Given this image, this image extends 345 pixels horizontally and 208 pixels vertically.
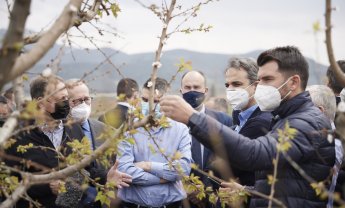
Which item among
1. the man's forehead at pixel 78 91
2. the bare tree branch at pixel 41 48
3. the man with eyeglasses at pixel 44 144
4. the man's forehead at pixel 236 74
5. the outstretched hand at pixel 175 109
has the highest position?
the bare tree branch at pixel 41 48

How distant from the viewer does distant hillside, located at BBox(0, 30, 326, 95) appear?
2.90 meters

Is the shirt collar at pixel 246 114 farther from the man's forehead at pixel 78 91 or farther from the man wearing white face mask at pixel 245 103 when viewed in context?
the man's forehead at pixel 78 91

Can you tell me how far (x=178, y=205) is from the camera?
476 cm

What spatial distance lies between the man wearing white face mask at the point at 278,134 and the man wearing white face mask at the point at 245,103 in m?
0.67

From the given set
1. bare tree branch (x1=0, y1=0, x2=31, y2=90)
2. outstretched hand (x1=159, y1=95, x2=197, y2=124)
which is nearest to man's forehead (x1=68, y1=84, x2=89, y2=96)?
outstretched hand (x1=159, y1=95, x2=197, y2=124)

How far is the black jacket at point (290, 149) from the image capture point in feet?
9.77

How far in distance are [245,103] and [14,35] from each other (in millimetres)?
3319

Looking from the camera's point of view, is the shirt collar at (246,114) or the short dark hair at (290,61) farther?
the shirt collar at (246,114)

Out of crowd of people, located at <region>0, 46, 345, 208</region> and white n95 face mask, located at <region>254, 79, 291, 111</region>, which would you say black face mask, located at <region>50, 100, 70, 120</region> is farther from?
white n95 face mask, located at <region>254, 79, 291, 111</region>

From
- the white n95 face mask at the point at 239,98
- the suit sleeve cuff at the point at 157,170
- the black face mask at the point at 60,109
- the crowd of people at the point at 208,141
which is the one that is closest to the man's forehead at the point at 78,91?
the crowd of people at the point at 208,141

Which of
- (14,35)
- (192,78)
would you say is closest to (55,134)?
(192,78)

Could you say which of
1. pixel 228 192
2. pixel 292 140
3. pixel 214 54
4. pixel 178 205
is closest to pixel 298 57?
pixel 292 140

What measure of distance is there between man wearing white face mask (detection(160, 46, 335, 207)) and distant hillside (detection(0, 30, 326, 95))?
0.23 metres

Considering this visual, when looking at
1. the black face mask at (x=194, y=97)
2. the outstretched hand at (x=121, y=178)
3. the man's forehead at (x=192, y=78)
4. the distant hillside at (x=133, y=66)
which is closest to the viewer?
the distant hillside at (x=133, y=66)
